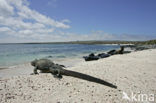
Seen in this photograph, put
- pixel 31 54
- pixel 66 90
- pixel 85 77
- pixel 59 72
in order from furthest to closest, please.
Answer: pixel 31 54 → pixel 59 72 → pixel 85 77 → pixel 66 90

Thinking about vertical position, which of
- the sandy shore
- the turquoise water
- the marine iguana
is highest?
the marine iguana

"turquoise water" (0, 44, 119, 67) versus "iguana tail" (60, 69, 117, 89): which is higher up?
"iguana tail" (60, 69, 117, 89)

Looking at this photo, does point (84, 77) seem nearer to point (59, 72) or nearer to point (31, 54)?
point (59, 72)

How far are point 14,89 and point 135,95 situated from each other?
402 centimetres

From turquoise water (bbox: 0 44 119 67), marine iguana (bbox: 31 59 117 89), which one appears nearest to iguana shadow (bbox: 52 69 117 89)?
marine iguana (bbox: 31 59 117 89)

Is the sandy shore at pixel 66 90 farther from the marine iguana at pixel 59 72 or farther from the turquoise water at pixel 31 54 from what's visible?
the turquoise water at pixel 31 54

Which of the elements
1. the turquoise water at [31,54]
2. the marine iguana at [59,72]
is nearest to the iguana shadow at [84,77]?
the marine iguana at [59,72]

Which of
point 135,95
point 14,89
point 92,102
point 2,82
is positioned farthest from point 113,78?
point 2,82

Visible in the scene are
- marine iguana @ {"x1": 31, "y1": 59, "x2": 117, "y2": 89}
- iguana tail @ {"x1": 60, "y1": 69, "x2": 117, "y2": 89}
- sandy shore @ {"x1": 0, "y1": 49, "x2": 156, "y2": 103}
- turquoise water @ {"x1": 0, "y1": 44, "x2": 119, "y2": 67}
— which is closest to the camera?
sandy shore @ {"x1": 0, "y1": 49, "x2": 156, "y2": 103}

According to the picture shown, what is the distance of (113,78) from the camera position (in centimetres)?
572

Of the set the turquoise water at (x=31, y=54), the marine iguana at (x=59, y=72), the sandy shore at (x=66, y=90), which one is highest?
the marine iguana at (x=59, y=72)

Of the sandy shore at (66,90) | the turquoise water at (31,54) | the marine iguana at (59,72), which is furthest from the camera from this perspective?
the turquoise water at (31,54)

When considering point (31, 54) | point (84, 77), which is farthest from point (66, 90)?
point (31, 54)

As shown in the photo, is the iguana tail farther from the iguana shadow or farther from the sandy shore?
the sandy shore
